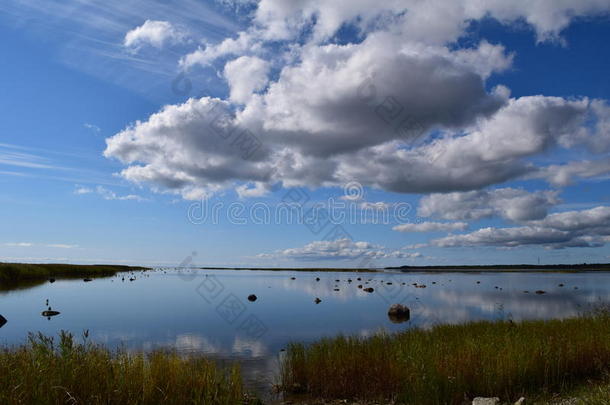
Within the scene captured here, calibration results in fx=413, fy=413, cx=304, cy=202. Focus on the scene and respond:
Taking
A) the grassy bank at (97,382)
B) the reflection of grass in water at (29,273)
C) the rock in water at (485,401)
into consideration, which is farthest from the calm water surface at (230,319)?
the reflection of grass in water at (29,273)

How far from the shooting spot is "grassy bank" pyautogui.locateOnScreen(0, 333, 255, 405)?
911 centimetres

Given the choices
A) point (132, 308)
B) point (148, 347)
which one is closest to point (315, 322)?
point (148, 347)

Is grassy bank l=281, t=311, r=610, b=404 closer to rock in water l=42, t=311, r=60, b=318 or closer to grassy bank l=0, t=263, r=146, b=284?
rock in water l=42, t=311, r=60, b=318

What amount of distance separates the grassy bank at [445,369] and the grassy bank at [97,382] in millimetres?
4396

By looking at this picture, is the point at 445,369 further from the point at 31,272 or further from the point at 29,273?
the point at 31,272

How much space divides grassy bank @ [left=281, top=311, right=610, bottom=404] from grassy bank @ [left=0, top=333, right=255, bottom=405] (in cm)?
440

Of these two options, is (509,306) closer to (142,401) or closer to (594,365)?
(594,365)

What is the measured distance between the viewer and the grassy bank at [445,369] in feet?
39.9

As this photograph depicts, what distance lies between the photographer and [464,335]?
18.9 meters

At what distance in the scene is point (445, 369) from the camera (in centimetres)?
1252

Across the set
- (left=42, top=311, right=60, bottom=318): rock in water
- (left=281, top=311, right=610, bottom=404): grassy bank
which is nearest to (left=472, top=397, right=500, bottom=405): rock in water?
(left=281, top=311, right=610, bottom=404): grassy bank

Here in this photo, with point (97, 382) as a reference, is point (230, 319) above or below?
below

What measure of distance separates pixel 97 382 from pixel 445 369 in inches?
378

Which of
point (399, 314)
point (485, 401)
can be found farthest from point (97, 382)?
point (399, 314)
